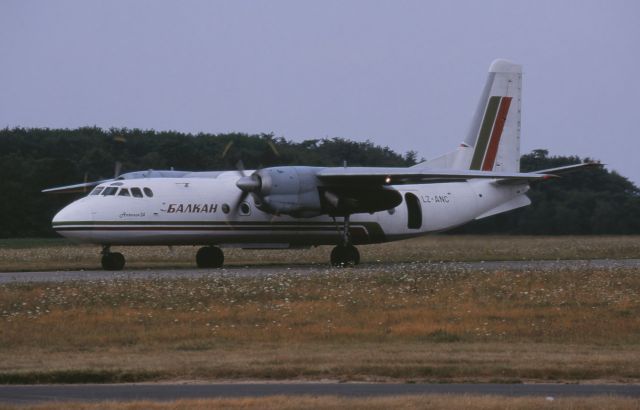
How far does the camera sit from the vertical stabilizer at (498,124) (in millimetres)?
38250

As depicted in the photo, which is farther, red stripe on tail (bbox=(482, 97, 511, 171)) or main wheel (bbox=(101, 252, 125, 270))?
red stripe on tail (bbox=(482, 97, 511, 171))

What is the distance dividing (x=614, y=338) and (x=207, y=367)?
7.53 meters

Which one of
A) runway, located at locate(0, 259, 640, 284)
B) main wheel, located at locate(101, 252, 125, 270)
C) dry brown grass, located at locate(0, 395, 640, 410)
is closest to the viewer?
dry brown grass, located at locate(0, 395, 640, 410)

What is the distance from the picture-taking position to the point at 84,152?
61.9 m

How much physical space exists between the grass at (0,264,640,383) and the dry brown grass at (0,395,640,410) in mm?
1987

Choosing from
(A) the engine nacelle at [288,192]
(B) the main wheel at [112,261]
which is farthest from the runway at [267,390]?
(A) the engine nacelle at [288,192]

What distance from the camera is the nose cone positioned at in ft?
96.1

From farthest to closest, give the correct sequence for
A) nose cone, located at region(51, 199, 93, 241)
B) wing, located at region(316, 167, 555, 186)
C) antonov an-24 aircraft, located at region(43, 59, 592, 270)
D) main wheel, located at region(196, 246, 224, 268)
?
main wheel, located at region(196, 246, 224, 268)
wing, located at region(316, 167, 555, 186)
antonov an-24 aircraft, located at region(43, 59, 592, 270)
nose cone, located at region(51, 199, 93, 241)

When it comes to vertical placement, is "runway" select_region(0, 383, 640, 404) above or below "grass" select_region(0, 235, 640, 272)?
below

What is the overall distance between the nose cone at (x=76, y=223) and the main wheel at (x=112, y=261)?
4.71ft

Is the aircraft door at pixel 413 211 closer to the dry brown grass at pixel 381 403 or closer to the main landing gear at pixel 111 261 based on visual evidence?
the main landing gear at pixel 111 261

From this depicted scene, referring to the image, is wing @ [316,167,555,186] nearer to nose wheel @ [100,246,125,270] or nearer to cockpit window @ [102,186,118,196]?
cockpit window @ [102,186,118,196]

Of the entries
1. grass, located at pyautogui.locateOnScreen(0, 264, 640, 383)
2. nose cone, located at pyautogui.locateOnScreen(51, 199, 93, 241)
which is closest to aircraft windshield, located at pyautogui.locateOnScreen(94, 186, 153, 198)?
nose cone, located at pyautogui.locateOnScreen(51, 199, 93, 241)

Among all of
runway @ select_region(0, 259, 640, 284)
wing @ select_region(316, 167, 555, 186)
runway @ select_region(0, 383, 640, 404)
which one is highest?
wing @ select_region(316, 167, 555, 186)
